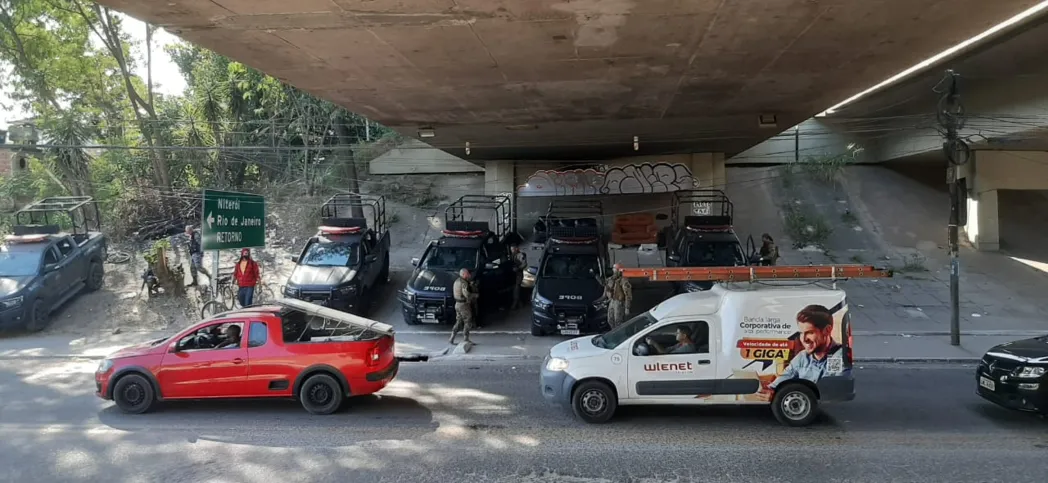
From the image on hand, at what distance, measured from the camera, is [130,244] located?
23.1 m

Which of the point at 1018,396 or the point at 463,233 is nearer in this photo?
the point at 1018,396

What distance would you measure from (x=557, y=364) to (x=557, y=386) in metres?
0.29

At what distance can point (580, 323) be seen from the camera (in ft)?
44.3

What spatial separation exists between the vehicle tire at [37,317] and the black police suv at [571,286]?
12.3m

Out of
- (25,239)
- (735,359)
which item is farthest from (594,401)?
(25,239)

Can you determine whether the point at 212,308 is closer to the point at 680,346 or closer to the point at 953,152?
the point at 680,346

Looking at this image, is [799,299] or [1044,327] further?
[1044,327]

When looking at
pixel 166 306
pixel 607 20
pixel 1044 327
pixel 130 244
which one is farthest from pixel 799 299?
pixel 130 244

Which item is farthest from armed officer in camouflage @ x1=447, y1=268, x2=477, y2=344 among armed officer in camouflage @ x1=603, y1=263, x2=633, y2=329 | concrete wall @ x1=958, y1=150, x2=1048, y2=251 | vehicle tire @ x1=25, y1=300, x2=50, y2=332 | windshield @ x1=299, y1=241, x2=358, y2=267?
concrete wall @ x1=958, y1=150, x2=1048, y2=251

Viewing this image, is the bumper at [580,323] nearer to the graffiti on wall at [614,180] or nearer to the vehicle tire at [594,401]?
the vehicle tire at [594,401]

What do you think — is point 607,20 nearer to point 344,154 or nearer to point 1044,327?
point 1044,327

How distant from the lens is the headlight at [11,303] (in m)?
14.6

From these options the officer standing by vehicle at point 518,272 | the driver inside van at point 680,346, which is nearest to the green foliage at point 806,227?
the officer standing by vehicle at point 518,272

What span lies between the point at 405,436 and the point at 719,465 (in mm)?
3703
